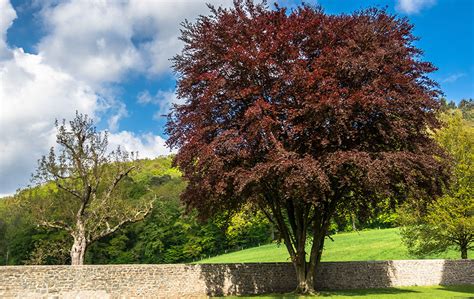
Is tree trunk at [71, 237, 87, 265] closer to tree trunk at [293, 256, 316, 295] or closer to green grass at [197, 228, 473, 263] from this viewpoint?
tree trunk at [293, 256, 316, 295]

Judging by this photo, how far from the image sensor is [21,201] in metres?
27.9

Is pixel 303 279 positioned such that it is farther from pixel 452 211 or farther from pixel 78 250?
pixel 452 211

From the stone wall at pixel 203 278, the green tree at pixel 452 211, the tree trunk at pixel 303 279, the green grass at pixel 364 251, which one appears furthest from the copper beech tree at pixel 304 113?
the green grass at pixel 364 251

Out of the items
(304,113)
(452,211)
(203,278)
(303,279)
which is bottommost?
(303,279)

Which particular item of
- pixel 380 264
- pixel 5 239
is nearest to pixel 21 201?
pixel 380 264

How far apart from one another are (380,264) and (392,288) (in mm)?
1527

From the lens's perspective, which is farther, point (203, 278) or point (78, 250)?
point (78, 250)

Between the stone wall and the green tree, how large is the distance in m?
2.68

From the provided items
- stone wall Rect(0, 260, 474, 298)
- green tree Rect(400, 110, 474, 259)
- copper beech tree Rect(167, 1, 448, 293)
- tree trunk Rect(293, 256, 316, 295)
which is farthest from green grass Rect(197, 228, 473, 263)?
copper beech tree Rect(167, 1, 448, 293)

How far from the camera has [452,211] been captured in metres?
29.3

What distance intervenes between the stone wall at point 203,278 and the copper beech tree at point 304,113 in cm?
259

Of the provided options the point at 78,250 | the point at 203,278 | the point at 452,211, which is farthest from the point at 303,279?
the point at 452,211

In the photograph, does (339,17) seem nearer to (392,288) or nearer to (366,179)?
(366,179)

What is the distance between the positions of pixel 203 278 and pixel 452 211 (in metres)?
19.0
